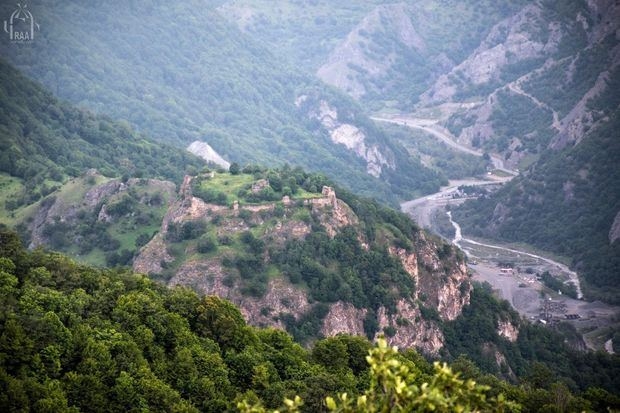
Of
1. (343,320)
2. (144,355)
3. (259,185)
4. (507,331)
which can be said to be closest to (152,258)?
(259,185)

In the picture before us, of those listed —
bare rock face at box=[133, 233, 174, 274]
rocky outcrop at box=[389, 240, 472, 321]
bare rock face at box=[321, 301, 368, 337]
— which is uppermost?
rocky outcrop at box=[389, 240, 472, 321]

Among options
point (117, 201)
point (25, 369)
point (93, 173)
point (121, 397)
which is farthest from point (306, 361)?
point (93, 173)

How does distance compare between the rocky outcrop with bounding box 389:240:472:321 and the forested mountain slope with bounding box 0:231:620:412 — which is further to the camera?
the rocky outcrop with bounding box 389:240:472:321

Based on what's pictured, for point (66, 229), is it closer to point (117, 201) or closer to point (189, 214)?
point (117, 201)

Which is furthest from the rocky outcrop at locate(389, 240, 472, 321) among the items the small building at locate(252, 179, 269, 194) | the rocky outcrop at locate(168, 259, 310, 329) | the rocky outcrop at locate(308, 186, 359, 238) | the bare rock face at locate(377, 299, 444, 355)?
the rocky outcrop at locate(168, 259, 310, 329)

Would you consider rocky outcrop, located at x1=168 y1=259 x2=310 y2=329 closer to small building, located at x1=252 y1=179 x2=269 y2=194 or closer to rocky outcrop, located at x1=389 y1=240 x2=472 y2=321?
small building, located at x1=252 y1=179 x2=269 y2=194

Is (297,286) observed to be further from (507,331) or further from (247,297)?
(507,331)

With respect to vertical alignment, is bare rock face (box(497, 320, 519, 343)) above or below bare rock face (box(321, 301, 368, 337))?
above

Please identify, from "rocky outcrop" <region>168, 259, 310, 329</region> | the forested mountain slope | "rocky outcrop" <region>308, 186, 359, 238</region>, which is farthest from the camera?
"rocky outcrop" <region>308, 186, 359, 238</region>

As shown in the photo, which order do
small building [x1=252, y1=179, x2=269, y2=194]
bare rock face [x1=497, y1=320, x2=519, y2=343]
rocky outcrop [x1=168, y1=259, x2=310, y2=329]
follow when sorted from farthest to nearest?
bare rock face [x1=497, y1=320, x2=519, y2=343], small building [x1=252, y1=179, x2=269, y2=194], rocky outcrop [x1=168, y1=259, x2=310, y2=329]
